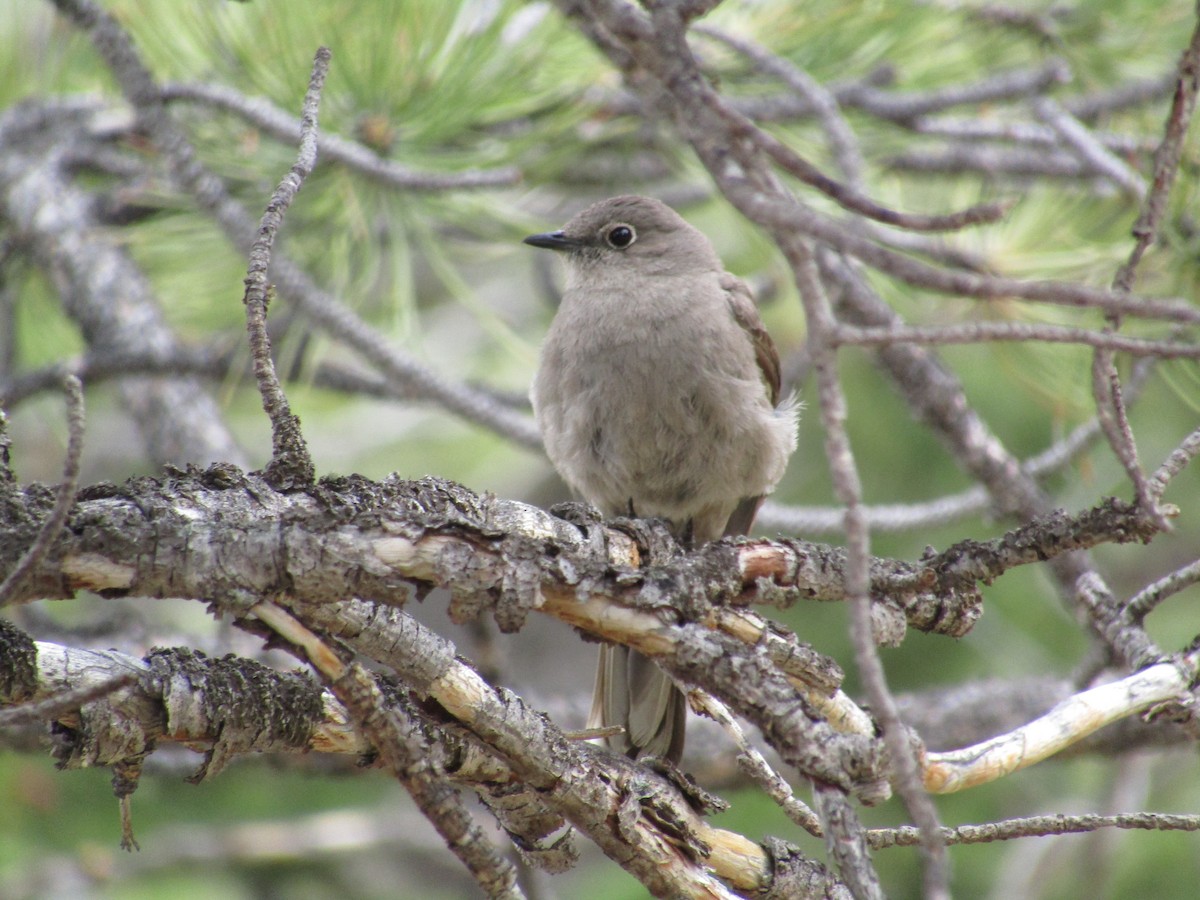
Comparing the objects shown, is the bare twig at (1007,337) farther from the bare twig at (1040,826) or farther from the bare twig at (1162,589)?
the bare twig at (1040,826)

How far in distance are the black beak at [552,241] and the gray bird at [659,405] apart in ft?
0.79

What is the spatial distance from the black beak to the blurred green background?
0.29m

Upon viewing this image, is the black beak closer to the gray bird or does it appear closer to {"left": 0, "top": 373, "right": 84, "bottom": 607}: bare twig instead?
the gray bird

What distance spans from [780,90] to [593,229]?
1.13 metres

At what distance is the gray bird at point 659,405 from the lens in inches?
158

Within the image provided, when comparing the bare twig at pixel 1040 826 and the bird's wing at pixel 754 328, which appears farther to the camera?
the bird's wing at pixel 754 328

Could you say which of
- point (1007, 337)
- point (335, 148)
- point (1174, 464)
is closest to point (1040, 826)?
point (1174, 464)

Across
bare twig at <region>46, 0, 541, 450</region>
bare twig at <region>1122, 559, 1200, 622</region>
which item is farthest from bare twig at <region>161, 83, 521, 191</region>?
bare twig at <region>1122, 559, 1200, 622</region>

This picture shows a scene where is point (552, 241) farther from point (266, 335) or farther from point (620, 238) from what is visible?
point (266, 335)

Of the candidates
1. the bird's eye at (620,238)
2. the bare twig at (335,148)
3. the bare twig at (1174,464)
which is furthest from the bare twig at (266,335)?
the bird's eye at (620,238)

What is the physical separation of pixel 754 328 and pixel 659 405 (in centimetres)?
64

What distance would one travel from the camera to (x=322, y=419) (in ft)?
24.3

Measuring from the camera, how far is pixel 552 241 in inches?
181

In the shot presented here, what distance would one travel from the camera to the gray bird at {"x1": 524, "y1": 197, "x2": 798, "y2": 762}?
158 inches
